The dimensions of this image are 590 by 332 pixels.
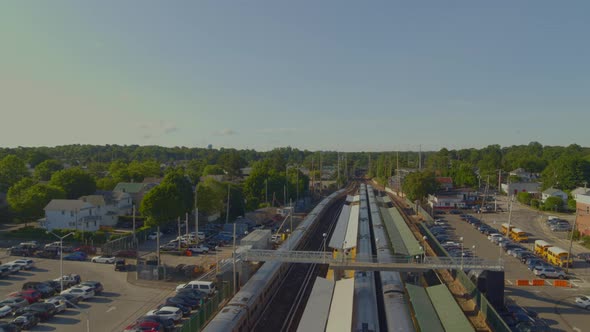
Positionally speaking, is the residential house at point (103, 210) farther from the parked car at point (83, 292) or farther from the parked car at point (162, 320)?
the parked car at point (162, 320)

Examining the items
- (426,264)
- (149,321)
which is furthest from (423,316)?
(149,321)

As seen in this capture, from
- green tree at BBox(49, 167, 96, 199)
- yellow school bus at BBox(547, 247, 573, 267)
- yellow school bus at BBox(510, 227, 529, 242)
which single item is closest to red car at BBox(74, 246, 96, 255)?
green tree at BBox(49, 167, 96, 199)

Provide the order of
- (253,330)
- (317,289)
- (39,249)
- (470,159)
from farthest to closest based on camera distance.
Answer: (470,159)
(39,249)
(317,289)
(253,330)

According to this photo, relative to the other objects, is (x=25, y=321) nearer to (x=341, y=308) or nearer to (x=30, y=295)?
(x=30, y=295)

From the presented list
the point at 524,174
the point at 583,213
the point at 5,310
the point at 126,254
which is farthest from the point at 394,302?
the point at 524,174

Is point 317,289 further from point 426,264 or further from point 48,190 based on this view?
point 48,190

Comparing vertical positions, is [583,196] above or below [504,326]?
above

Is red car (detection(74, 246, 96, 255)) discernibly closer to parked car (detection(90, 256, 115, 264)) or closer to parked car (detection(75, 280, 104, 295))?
parked car (detection(90, 256, 115, 264))
